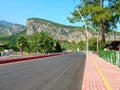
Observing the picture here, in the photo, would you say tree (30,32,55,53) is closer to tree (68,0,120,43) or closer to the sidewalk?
tree (68,0,120,43)

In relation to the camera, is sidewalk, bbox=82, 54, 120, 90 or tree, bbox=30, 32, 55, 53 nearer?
sidewalk, bbox=82, 54, 120, 90

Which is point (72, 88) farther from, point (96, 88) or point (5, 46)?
point (5, 46)

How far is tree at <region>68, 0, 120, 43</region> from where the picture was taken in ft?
186

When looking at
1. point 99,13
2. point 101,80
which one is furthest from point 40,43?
point 101,80

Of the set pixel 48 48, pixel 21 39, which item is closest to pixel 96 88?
pixel 21 39

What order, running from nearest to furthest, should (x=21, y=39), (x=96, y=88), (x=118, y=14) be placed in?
(x=96, y=88)
(x=118, y=14)
(x=21, y=39)

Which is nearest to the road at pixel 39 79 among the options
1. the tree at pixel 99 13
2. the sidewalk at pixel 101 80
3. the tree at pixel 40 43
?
the sidewalk at pixel 101 80

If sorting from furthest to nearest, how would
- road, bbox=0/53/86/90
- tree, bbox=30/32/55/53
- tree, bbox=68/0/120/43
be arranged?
tree, bbox=30/32/55/53
tree, bbox=68/0/120/43
road, bbox=0/53/86/90

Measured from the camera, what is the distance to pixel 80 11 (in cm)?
6259

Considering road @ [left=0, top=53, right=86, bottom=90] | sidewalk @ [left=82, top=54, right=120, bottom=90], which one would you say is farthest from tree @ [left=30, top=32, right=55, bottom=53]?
sidewalk @ [left=82, top=54, right=120, bottom=90]

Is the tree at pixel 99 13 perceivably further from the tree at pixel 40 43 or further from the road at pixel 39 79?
the tree at pixel 40 43

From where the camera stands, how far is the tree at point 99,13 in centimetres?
5669

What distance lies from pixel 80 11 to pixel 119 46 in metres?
10.4

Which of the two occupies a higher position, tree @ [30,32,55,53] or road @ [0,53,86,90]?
tree @ [30,32,55,53]
